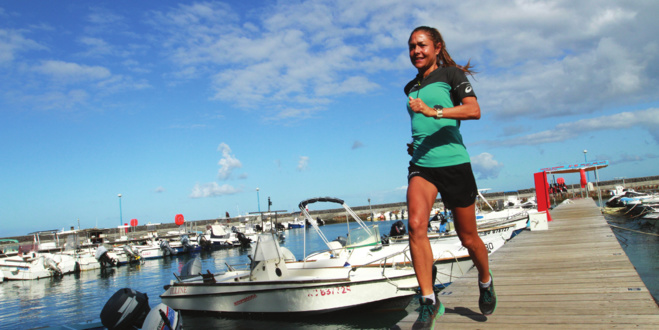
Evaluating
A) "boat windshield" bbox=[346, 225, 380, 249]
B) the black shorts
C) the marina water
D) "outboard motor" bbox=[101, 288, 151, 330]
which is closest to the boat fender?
the marina water

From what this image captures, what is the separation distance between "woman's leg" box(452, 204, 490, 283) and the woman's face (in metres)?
1.15

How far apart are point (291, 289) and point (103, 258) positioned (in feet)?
105

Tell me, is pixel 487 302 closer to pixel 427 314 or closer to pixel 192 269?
pixel 427 314

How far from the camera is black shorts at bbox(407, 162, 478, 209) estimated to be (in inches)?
127

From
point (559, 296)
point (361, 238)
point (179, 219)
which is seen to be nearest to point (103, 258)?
point (179, 219)

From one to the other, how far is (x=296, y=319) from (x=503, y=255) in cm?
585

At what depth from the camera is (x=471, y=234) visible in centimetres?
345

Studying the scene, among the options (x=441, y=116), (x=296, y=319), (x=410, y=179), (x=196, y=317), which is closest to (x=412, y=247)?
(x=410, y=179)

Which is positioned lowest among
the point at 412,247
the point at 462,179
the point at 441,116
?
the point at 412,247

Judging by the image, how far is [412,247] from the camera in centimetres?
324

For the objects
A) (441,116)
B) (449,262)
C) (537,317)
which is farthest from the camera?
(449,262)

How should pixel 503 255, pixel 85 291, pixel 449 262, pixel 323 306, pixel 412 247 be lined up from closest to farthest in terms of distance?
pixel 412 247, pixel 503 255, pixel 323 306, pixel 449 262, pixel 85 291

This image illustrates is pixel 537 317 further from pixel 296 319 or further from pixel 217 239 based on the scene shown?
pixel 217 239

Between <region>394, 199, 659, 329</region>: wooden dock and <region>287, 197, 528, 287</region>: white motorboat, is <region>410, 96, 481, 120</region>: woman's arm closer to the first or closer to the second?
<region>394, 199, 659, 329</region>: wooden dock
